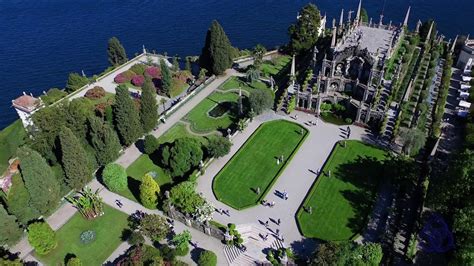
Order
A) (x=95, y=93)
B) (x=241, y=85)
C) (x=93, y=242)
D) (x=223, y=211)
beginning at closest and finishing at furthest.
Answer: (x=93, y=242) → (x=223, y=211) → (x=95, y=93) → (x=241, y=85)

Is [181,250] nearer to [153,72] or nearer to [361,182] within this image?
[361,182]

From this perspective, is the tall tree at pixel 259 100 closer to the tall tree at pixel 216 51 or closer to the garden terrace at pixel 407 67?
the tall tree at pixel 216 51

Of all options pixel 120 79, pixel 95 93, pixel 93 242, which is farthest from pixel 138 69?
pixel 93 242

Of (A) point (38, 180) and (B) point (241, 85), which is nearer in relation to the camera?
(A) point (38, 180)

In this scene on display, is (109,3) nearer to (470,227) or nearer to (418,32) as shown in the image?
(418,32)

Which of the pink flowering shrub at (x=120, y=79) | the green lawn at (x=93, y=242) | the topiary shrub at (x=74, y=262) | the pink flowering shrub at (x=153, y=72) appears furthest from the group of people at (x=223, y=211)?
the pink flowering shrub at (x=120, y=79)
